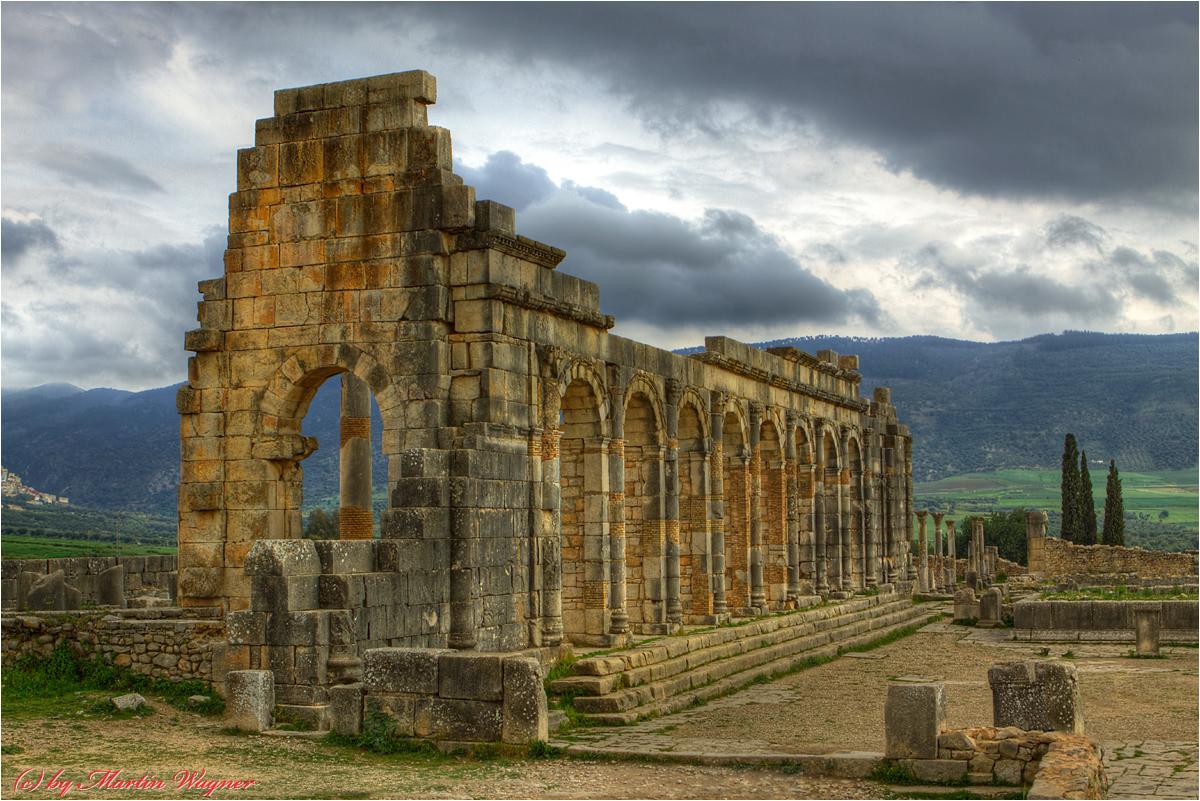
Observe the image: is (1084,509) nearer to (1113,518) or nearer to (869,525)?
(1113,518)

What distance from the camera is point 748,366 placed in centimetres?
2830

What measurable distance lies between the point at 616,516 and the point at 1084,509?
52.6 metres

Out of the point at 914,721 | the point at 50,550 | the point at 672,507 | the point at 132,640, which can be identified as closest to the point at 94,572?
the point at 132,640

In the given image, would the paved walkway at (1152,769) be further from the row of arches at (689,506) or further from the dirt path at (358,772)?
the row of arches at (689,506)

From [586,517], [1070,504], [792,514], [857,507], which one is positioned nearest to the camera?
[586,517]

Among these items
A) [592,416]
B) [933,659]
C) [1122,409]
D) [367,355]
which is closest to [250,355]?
[367,355]

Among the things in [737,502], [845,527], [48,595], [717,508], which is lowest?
[48,595]

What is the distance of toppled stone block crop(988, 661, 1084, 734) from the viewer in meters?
13.2

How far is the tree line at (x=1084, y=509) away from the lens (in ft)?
218

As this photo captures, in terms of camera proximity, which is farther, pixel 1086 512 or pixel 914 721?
pixel 1086 512

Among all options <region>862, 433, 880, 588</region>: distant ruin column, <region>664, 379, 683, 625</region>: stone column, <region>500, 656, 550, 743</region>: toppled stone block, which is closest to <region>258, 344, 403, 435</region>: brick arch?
<region>500, 656, 550, 743</region>: toppled stone block

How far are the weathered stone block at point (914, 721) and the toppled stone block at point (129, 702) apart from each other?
8.63m

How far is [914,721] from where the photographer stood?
12188mm

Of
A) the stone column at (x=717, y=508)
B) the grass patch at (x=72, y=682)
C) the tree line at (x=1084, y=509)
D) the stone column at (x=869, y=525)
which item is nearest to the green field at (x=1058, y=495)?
the tree line at (x=1084, y=509)
